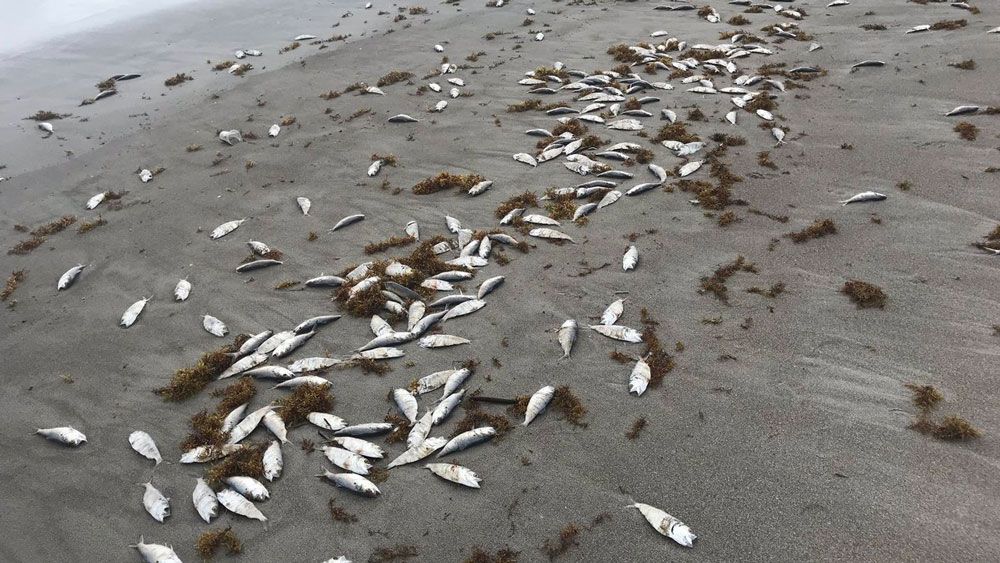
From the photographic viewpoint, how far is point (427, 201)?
7.86 metres

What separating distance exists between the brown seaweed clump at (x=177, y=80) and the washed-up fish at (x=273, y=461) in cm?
1126

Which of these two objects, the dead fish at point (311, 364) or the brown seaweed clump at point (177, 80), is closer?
the dead fish at point (311, 364)

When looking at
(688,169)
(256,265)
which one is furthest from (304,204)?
(688,169)

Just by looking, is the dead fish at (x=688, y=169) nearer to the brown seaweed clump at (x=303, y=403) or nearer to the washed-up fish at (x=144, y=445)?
the brown seaweed clump at (x=303, y=403)

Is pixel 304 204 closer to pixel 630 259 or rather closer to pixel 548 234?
pixel 548 234

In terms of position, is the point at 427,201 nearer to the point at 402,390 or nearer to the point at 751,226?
the point at 402,390

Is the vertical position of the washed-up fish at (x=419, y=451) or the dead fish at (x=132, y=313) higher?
the dead fish at (x=132, y=313)

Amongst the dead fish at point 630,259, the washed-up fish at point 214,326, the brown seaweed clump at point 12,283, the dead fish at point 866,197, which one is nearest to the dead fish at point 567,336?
the dead fish at point 630,259

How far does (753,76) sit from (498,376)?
8.01 metres

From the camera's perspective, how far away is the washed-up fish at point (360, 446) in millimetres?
4535

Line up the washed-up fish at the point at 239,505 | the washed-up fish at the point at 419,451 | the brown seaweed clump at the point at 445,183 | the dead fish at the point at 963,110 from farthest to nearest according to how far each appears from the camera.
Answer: the brown seaweed clump at the point at 445,183 < the dead fish at the point at 963,110 < the washed-up fish at the point at 419,451 < the washed-up fish at the point at 239,505

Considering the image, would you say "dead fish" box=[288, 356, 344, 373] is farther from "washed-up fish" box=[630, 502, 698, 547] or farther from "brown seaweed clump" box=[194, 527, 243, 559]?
"washed-up fish" box=[630, 502, 698, 547]

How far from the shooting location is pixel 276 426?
4.83m

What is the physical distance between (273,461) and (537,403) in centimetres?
229
